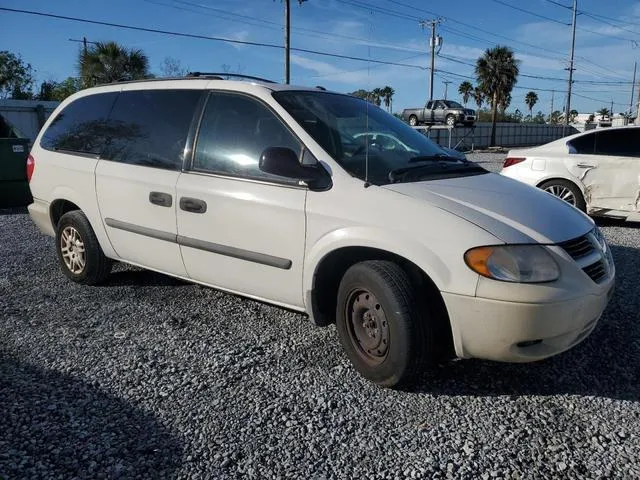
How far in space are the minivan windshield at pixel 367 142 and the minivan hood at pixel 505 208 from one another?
158 mm

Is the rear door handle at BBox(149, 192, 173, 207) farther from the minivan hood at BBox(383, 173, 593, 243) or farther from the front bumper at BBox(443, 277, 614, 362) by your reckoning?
the front bumper at BBox(443, 277, 614, 362)

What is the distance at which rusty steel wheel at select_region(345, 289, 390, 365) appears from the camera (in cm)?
305

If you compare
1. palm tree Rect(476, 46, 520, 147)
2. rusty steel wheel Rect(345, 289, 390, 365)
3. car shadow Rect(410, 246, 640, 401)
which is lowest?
car shadow Rect(410, 246, 640, 401)

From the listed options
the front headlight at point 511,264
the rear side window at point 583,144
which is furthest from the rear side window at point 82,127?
the rear side window at point 583,144

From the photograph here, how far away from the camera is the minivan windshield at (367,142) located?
3.37m

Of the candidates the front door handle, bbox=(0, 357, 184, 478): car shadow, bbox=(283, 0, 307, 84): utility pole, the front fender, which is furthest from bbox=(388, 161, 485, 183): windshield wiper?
bbox=(283, 0, 307, 84): utility pole

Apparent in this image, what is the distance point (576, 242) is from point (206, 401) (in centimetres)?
220

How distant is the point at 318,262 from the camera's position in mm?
3234

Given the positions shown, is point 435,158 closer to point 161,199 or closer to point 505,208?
point 505,208

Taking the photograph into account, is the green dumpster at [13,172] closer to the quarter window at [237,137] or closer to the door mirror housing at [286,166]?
the quarter window at [237,137]

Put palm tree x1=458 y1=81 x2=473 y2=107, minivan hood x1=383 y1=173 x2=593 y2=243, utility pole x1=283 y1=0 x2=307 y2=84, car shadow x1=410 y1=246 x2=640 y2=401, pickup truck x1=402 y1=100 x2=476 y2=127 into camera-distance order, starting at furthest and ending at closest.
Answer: palm tree x1=458 y1=81 x2=473 y2=107 < pickup truck x1=402 y1=100 x2=476 y2=127 < utility pole x1=283 y1=0 x2=307 y2=84 < car shadow x1=410 y1=246 x2=640 y2=401 < minivan hood x1=383 y1=173 x2=593 y2=243

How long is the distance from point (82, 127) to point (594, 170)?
22.1 ft

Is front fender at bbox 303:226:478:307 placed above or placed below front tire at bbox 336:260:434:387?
above

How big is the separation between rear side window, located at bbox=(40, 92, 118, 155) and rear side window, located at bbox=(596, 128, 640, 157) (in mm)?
6745
